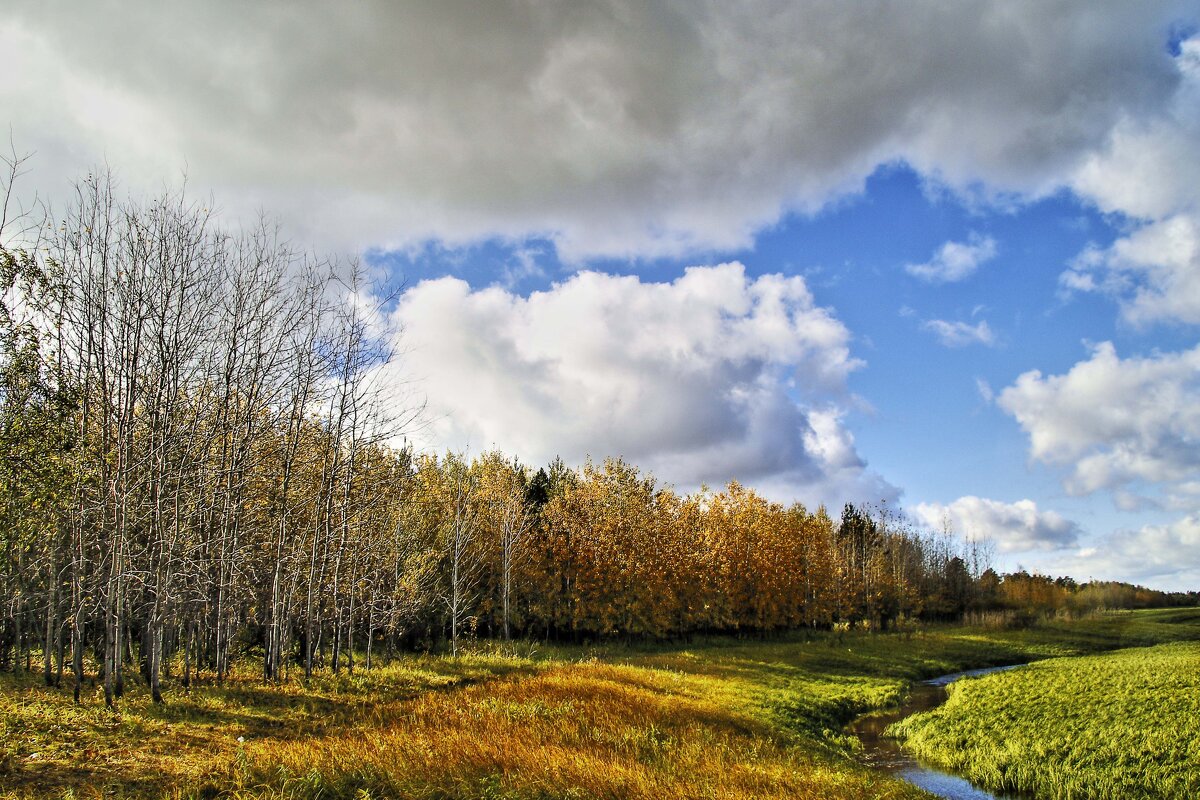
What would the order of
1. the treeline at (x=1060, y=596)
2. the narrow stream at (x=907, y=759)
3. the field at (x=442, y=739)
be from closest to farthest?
the field at (x=442, y=739), the narrow stream at (x=907, y=759), the treeline at (x=1060, y=596)

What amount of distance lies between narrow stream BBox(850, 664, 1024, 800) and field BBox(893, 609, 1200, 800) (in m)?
0.49

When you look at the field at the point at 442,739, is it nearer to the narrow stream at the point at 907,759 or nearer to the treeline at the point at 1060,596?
the narrow stream at the point at 907,759

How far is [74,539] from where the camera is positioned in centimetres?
1675

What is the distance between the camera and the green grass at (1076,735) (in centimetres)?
1566

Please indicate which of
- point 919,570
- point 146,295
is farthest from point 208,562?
point 919,570

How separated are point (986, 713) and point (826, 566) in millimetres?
41027

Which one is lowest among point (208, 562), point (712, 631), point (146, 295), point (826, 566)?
point (712, 631)

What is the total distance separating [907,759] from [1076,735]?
15.5 feet

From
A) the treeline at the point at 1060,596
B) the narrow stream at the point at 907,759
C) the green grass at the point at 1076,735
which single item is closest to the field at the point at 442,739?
the narrow stream at the point at 907,759

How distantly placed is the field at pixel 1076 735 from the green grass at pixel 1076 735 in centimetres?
2

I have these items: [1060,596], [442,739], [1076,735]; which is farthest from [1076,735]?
[1060,596]

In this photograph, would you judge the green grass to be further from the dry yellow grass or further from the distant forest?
the distant forest

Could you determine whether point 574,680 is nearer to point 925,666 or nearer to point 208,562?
point 208,562

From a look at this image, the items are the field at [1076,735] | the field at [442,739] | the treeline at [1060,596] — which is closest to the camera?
the field at [442,739]
